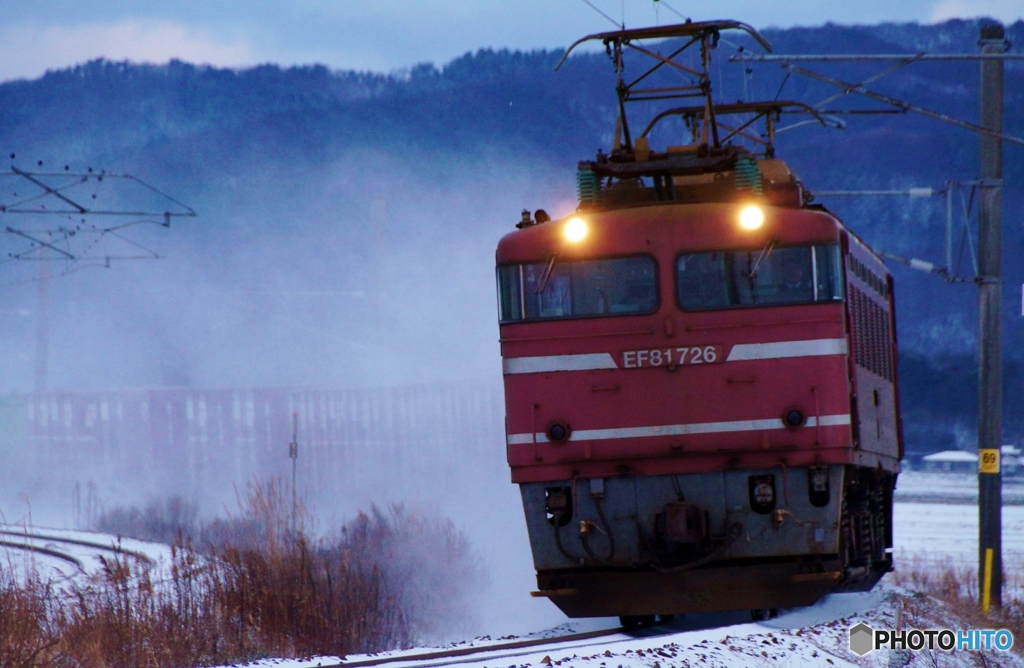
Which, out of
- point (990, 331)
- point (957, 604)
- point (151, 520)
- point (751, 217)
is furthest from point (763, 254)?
point (151, 520)

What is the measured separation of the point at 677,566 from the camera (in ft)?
39.5

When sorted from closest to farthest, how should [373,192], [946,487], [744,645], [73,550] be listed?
[744,645] < [73,550] < [946,487] < [373,192]

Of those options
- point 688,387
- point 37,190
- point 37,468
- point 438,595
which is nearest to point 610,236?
point 688,387

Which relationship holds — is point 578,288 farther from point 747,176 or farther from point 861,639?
point 861,639

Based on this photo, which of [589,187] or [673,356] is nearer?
[673,356]

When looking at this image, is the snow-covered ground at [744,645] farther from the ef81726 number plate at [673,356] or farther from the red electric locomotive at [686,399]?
the ef81726 number plate at [673,356]

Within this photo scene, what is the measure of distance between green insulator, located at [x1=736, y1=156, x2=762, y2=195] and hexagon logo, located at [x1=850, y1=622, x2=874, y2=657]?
13.3 ft

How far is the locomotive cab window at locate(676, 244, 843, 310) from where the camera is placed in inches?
466

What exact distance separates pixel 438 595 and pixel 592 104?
138257mm

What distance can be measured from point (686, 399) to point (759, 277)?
1.23 m

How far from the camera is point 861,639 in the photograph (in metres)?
12.5

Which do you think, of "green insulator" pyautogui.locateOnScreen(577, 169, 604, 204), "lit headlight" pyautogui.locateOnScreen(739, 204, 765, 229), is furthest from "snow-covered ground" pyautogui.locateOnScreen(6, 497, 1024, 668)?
"green insulator" pyautogui.locateOnScreen(577, 169, 604, 204)

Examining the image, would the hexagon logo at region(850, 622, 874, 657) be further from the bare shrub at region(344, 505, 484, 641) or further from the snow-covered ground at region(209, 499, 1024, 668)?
the bare shrub at region(344, 505, 484, 641)

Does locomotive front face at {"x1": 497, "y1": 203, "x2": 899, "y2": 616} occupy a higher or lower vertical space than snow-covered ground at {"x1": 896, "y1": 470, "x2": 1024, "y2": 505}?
higher
